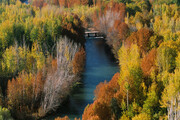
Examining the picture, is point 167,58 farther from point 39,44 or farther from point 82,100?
point 39,44

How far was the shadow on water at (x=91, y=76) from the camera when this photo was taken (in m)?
36.6

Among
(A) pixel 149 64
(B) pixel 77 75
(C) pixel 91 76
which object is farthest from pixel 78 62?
(A) pixel 149 64

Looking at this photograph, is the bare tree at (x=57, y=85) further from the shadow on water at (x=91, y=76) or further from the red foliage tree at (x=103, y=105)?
the red foliage tree at (x=103, y=105)

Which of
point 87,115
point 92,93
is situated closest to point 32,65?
point 92,93

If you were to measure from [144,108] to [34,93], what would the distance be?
13.0 metres

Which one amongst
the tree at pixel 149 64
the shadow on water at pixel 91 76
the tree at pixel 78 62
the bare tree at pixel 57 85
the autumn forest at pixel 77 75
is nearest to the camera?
the autumn forest at pixel 77 75

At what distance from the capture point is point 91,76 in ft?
153

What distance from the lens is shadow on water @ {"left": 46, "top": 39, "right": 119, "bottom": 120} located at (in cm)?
3655

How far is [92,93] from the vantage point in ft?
133

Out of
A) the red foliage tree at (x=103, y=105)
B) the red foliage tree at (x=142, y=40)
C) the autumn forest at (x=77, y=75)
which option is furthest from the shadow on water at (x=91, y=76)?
the red foliage tree at (x=142, y=40)

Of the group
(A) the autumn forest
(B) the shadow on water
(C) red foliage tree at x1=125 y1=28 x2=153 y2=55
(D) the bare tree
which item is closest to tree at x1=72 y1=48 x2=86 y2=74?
(A) the autumn forest

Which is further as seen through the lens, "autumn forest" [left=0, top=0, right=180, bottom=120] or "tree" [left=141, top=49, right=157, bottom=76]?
"tree" [left=141, top=49, right=157, bottom=76]

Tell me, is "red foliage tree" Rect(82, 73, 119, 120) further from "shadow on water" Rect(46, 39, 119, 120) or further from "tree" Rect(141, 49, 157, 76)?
"shadow on water" Rect(46, 39, 119, 120)

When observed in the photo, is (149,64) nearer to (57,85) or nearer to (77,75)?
(77,75)
